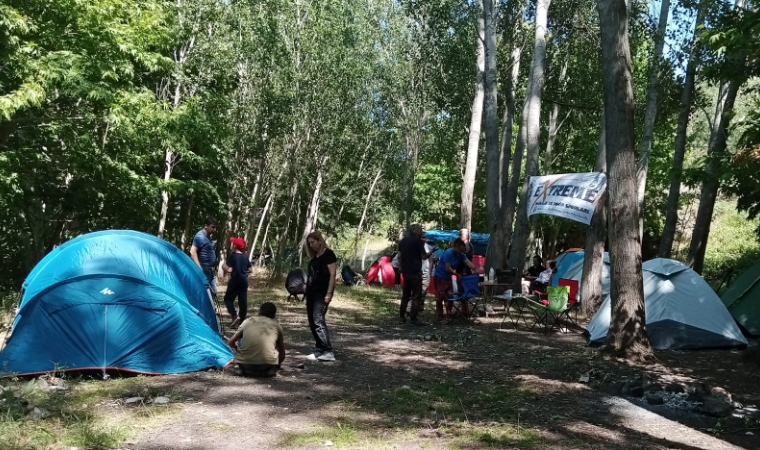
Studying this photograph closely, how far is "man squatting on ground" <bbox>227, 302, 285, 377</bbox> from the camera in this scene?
24.6 feet

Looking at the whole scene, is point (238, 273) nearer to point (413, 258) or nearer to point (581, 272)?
point (413, 258)

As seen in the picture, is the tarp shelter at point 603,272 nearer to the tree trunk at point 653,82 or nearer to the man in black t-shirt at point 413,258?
the tree trunk at point 653,82

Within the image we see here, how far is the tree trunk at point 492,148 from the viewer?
55.1 feet

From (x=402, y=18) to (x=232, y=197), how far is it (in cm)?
1289

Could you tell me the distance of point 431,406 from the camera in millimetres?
6551

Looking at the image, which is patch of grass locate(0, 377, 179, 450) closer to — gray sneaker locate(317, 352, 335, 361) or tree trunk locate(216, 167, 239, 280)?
gray sneaker locate(317, 352, 335, 361)

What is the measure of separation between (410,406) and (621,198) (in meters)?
4.09

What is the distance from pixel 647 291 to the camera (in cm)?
1062

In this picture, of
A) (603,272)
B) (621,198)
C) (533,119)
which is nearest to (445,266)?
(621,198)

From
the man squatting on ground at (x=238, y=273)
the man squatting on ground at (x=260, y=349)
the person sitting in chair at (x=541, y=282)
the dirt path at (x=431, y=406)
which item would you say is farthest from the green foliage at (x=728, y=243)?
the man squatting on ground at (x=260, y=349)

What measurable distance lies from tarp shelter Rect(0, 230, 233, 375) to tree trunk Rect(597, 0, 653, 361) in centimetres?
487

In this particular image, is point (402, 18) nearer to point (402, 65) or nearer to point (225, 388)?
point (402, 65)

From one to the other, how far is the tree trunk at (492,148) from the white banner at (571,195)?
3.80 m

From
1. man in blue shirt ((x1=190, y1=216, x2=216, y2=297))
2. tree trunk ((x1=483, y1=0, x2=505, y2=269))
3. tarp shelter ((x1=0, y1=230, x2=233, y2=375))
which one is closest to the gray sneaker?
tarp shelter ((x1=0, y1=230, x2=233, y2=375))
